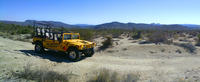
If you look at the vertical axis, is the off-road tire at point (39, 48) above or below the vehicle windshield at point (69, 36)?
below

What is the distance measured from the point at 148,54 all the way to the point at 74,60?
5873 millimetres

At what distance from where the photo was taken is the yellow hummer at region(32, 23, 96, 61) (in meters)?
9.84

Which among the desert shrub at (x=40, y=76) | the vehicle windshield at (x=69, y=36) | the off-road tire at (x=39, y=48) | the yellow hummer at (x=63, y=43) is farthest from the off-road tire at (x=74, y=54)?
the desert shrub at (x=40, y=76)

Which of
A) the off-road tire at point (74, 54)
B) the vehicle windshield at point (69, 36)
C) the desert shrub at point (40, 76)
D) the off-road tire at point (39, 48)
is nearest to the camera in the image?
the desert shrub at point (40, 76)

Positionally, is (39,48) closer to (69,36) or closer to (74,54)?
(69,36)

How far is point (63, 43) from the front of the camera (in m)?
10.1

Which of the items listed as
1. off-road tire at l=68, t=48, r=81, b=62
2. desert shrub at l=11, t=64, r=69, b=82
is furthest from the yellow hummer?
desert shrub at l=11, t=64, r=69, b=82

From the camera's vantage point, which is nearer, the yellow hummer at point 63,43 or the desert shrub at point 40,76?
the desert shrub at point 40,76

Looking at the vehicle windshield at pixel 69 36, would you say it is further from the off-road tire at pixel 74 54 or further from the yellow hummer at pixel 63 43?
the off-road tire at pixel 74 54

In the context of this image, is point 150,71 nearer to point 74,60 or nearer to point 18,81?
point 74,60

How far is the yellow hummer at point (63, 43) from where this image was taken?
984 cm

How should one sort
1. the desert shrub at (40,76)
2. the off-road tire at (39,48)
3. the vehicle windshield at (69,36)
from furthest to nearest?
the off-road tire at (39,48) < the vehicle windshield at (69,36) < the desert shrub at (40,76)

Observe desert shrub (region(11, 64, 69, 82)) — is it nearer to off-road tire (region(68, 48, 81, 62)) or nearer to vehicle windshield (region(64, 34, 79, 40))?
off-road tire (region(68, 48, 81, 62))

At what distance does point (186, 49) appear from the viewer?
1341 cm
